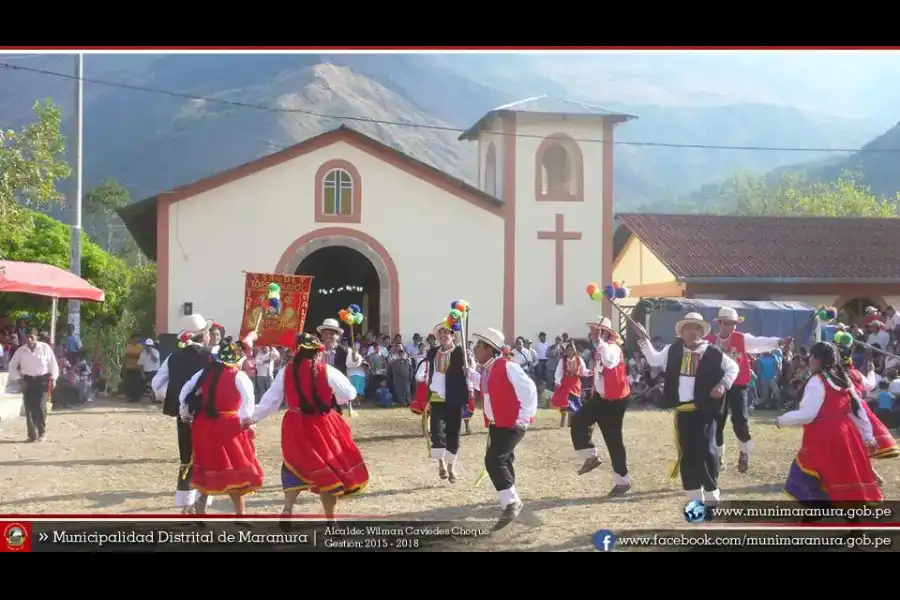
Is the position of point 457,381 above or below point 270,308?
below

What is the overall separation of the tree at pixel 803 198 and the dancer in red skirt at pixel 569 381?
199cm

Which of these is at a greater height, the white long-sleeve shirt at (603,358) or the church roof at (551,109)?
the church roof at (551,109)

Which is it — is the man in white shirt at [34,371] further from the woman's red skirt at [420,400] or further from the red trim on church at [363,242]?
the woman's red skirt at [420,400]

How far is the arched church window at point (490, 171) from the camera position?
8.11 m

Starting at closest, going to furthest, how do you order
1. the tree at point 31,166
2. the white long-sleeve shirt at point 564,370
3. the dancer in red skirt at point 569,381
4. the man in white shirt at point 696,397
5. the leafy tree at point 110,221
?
the man in white shirt at point 696,397 → the leafy tree at point 110,221 → the tree at point 31,166 → the white long-sleeve shirt at point 564,370 → the dancer in red skirt at point 569,381

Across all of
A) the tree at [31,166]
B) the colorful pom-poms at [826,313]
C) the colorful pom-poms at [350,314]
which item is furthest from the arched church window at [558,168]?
the tree at [31,166]

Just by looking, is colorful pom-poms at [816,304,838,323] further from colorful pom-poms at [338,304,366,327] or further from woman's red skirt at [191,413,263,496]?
woman's red skirt at [191,413,263,496]

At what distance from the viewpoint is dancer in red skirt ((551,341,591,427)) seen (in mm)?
8664

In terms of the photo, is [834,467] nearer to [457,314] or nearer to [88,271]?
[457,314]

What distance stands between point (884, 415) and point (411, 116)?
729cm

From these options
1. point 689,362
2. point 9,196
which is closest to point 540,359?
point 689,362

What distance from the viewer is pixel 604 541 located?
20.4ft

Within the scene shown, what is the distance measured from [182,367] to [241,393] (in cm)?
102

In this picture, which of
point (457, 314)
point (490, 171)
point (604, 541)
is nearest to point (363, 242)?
point (457, 314)
